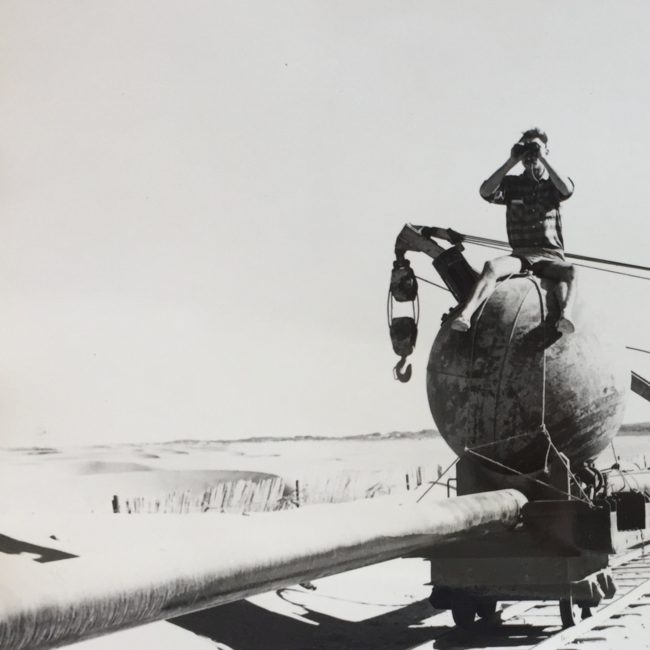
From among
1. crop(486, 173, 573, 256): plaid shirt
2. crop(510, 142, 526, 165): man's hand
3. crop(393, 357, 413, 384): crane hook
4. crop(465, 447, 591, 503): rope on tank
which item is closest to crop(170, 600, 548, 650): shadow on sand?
crop(465, 447, 591, 503): rope on tank

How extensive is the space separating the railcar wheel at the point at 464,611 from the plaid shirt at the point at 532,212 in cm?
319

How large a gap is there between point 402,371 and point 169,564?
19.1ft

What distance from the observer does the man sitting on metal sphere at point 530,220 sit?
8477 millimetres

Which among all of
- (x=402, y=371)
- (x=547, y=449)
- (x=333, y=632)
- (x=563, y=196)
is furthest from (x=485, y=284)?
(x=333, y=632)

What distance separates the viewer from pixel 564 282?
8.44m

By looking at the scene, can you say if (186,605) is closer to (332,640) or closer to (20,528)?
(20,528)

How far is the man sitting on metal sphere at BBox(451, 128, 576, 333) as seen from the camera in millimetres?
8477

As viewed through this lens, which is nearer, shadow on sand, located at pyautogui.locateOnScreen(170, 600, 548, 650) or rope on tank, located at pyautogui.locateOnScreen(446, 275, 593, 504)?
shadow on sand, located at pyautogui.locateOnScreen(170, 600, 548, 650)

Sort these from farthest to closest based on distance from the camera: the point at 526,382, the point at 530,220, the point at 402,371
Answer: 1. the point at 402,371
2. the point at 530,220
3. the point at 526,382

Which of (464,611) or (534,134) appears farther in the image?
(534,134)

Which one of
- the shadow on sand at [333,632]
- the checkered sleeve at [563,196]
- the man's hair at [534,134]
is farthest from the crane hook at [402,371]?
the man's hair at [534,134]

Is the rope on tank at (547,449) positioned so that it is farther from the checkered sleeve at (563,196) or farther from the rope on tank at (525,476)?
the checkered sleeve at (563,196)

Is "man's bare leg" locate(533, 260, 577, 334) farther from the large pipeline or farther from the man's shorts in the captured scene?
the large pipeline

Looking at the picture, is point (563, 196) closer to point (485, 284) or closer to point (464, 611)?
point (485, 284)
